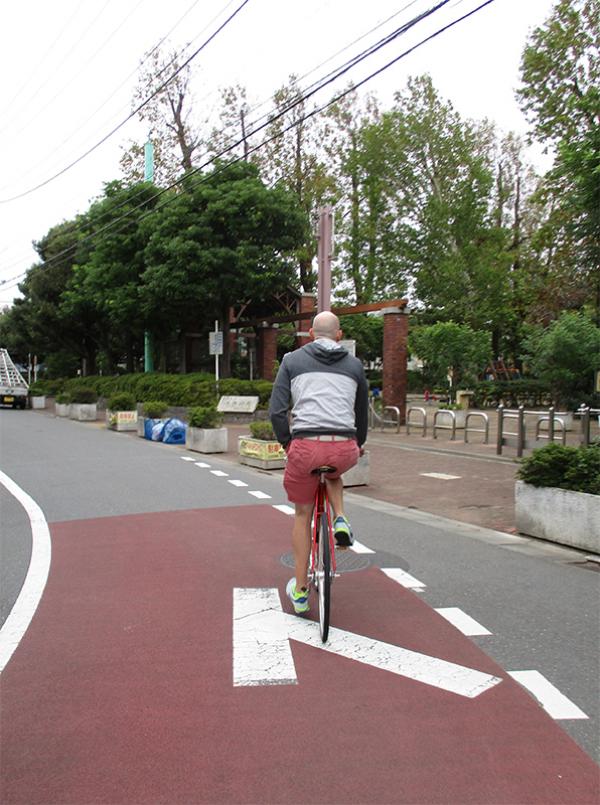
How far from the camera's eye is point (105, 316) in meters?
37.9

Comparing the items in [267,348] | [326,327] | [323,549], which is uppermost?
[267,348]

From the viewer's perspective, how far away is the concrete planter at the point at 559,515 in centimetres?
668

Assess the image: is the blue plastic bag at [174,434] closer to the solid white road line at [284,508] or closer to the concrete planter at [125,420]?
the concrete planter at [125,420]

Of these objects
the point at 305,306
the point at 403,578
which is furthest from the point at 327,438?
the point at 305,306

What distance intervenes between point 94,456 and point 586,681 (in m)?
13.0

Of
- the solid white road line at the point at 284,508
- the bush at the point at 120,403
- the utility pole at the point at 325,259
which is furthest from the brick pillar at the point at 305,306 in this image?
the solid white road line at the point at 284,508

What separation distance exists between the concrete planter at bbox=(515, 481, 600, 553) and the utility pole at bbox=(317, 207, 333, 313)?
3.81 meters

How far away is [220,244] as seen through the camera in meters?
28.3

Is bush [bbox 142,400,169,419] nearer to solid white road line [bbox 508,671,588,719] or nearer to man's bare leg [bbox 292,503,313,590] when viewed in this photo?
man's bare leg [bbox 292,503,313,590]

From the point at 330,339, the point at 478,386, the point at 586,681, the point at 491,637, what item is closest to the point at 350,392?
the point at 330,339

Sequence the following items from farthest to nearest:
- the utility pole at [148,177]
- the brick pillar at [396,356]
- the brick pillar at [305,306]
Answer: the brick pillar at [305,306], the utility pole at [148,177], the brick pillar at [396,356]

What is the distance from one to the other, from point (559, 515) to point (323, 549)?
11.8ft

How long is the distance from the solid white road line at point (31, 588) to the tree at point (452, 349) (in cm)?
2110

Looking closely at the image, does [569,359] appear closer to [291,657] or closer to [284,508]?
[284,508]
